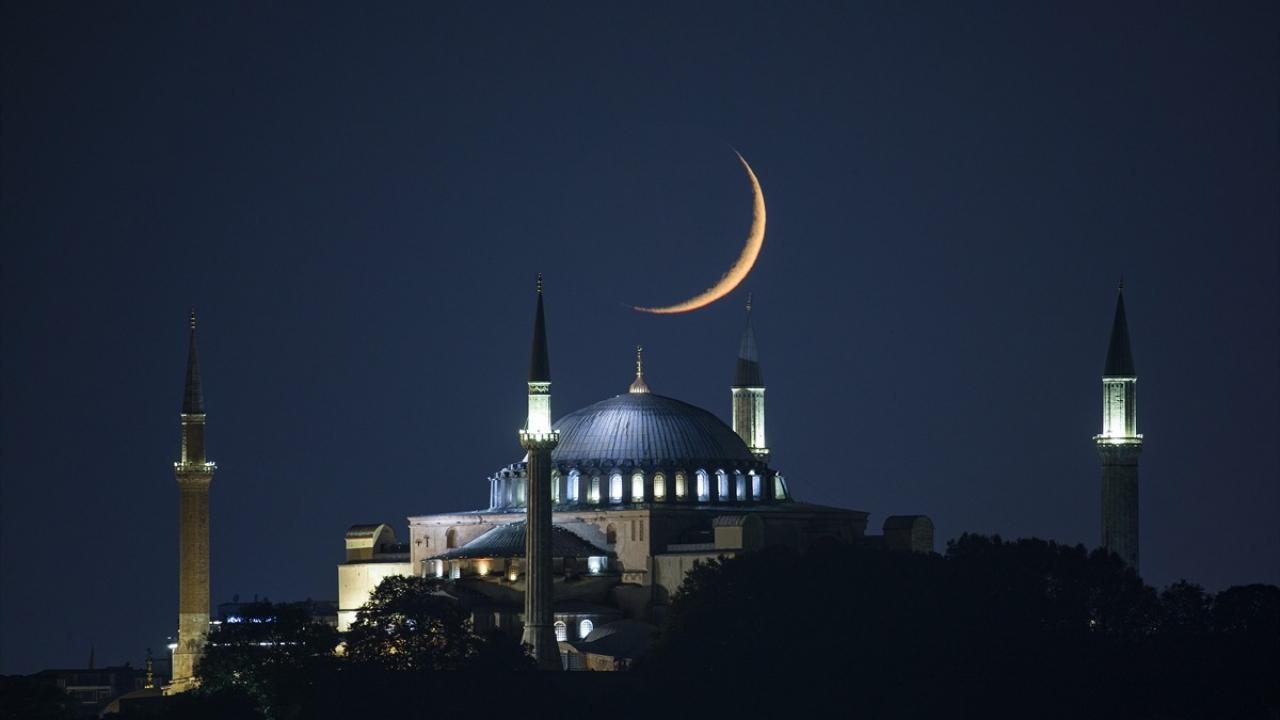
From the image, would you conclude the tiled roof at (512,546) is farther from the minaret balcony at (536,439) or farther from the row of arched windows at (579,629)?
the minaret balcony at (536,439)

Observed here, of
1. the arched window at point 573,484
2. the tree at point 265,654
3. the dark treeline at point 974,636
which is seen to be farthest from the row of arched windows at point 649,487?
the tree at point 265,654

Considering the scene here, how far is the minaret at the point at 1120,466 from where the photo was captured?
295 feet

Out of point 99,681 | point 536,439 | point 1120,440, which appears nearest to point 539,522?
point 536,439

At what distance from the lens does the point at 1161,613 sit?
8194cm

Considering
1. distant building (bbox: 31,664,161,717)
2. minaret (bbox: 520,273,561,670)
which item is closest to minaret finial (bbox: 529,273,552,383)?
minaret (bbox: 520,273,561,670)

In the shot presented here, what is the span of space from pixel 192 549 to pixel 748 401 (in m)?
18.9

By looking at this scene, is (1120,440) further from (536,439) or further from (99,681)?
(99,681)

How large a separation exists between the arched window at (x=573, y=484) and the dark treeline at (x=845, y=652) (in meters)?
11.2

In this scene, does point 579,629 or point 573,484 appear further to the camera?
point 573,484

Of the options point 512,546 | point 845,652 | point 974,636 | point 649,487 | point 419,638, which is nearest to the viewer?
point 845,652

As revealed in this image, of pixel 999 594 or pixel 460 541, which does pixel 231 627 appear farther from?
pixel 999 594

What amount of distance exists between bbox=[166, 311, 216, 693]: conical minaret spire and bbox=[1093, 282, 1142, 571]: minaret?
23.7m

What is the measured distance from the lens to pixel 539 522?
281ft

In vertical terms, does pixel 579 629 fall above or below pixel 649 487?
below
